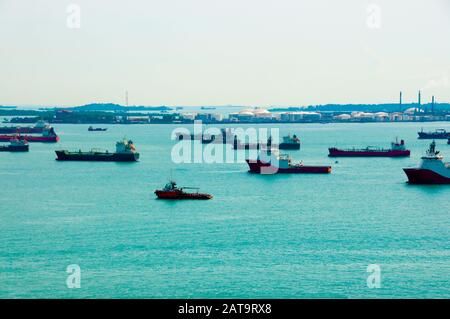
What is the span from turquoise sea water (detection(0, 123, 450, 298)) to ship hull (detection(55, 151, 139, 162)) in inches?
509

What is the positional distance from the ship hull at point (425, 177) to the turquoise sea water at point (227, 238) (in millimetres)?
923

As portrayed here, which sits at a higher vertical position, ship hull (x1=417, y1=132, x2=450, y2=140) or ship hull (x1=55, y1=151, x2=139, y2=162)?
ship hull (x1=55, y1=151, x2=139, y2=162)

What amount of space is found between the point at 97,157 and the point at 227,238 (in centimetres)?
3491

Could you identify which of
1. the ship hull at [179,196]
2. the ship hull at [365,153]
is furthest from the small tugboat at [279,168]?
the ship hull at [365,153]

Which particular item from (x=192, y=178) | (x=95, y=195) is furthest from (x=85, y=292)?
(x=192, y=178)

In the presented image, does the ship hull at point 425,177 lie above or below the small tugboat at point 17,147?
above

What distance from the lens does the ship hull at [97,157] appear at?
55.4m

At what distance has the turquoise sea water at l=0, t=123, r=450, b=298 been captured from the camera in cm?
1695

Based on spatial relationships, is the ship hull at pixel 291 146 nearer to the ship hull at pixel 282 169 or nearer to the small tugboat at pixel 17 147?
the ship hull at pixel 282 169

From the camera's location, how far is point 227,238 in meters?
22.7

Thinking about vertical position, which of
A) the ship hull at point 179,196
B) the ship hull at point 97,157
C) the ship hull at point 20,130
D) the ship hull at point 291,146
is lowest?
the ship hull at point 20,130

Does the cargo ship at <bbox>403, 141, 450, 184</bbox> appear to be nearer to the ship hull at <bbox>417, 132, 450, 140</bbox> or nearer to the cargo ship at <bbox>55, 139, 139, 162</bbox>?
the cargo ship at <bbox>55, 139, 139, 162</bbox>

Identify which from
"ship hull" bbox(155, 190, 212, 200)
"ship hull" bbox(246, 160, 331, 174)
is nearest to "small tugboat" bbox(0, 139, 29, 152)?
"ship hull" bbox(246, 160, 331, 174)

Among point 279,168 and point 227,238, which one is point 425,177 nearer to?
point 279,168
